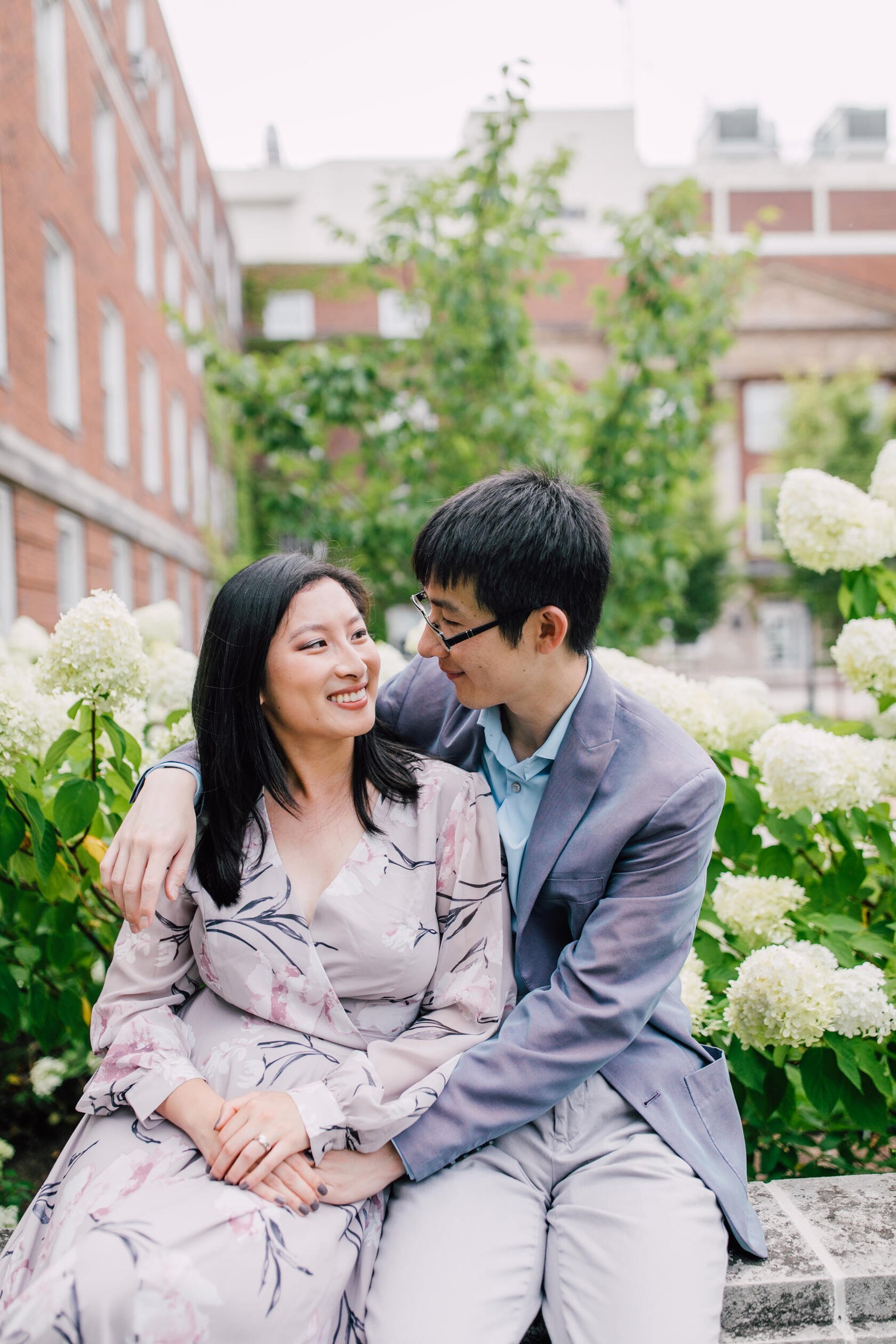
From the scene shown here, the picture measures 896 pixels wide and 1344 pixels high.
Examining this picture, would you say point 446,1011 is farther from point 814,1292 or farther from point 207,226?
point 207,226

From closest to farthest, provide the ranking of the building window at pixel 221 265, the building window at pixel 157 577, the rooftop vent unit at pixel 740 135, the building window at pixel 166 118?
the building window at pixel 157 577 < the building window at pixel 166 118 < the building window at pixel 221 265 < the rooftop vent unit at pixel 740 135

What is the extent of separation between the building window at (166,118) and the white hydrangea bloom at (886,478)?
1885 centimetres

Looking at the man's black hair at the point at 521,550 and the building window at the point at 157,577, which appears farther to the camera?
the building window at the point at 157,577

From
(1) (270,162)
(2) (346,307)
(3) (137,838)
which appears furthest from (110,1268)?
(1) (270,162)

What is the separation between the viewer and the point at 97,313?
1408 cm

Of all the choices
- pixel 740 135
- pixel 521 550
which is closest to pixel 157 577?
pixel 521 550

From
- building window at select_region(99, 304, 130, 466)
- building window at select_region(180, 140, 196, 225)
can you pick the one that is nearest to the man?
building window at select_region(99, 304, 130, 466)

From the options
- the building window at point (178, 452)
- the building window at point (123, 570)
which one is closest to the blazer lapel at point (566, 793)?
the building window at point (123, 570)

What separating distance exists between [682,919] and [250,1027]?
84 cm

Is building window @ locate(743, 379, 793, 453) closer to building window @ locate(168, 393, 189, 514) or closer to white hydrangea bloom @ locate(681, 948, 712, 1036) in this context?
building window @ locate(168, 393, 189, 514)

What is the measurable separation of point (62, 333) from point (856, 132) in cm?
5101

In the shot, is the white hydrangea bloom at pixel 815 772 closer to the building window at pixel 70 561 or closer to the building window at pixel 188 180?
the building window at pixel 70 561

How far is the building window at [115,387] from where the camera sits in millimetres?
15359

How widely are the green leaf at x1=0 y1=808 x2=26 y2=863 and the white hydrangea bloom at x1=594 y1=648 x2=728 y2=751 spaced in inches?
55.4
